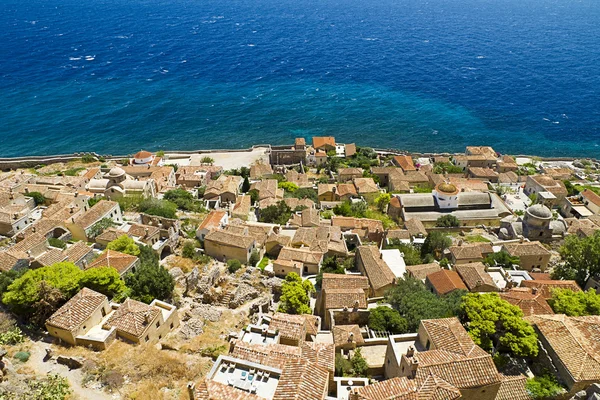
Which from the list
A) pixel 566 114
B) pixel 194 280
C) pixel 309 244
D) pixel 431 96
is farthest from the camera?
pixel 431 96

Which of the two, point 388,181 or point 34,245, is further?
point 388,181

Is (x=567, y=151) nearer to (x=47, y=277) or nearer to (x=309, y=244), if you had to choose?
(x=309, y=244)

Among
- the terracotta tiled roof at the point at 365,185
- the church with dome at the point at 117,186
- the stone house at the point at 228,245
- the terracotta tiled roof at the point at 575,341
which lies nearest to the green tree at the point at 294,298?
the stone house at the point at 228,245

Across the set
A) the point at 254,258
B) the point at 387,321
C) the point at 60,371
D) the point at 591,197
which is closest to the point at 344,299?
the point at 387,321

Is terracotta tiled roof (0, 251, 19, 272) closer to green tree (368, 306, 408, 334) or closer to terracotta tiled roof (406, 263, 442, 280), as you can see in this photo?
green tree (368, 306, 408, 334)

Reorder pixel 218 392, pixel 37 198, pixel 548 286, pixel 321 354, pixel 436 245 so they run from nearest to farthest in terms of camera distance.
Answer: pixel 218 392, pixel 321 354, pixel 548 286, pixel 436 245, pixel 37 198

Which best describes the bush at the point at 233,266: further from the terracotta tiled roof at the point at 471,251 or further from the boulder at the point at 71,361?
the terracotta tiled roof at the point at 471,251

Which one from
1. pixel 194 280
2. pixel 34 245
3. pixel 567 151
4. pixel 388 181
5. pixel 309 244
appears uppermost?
pixel 34 245

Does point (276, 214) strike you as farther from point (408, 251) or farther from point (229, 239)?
point (408, 251)

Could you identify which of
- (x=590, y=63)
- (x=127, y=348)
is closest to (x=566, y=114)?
(x=590, y=63)
